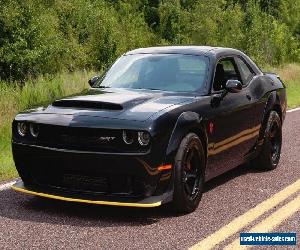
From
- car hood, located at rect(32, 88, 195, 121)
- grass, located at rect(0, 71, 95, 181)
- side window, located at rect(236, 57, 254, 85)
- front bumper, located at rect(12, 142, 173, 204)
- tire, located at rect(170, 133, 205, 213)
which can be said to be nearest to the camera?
front bumper, located at rect(12, 142, 173, 204)

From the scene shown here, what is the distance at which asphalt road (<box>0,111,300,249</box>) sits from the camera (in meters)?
4.55

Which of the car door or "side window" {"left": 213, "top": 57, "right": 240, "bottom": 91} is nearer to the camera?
the car door

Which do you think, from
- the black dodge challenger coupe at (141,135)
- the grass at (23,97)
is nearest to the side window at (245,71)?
the black dodge challenger coupe at (141,135)

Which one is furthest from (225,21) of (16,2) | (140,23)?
(16,2)

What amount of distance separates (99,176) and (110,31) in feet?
98.7

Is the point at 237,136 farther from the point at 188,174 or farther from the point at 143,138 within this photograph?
the point at 143,138

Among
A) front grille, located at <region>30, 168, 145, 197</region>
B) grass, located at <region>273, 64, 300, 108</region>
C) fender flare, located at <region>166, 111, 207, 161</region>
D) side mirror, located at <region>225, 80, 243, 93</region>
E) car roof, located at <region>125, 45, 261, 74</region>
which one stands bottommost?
grass, located at <region>273, 64, 300, 108</region>

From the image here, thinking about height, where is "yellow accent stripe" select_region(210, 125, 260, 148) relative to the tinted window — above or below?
below

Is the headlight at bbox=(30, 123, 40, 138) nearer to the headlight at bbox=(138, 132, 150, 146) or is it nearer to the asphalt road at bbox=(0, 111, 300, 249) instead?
the asphalt road at bbox=(0, 111, 300, 249)

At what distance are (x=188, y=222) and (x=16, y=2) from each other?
73.0ft

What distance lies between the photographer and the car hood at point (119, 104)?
5102 mm

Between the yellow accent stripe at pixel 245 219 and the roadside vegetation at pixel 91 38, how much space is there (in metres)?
2.21

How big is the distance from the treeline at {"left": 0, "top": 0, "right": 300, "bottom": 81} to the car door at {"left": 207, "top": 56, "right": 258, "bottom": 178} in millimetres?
18415

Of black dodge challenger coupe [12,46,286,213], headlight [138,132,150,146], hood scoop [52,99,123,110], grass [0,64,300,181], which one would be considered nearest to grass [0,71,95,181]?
grass [0,64,300,181]
